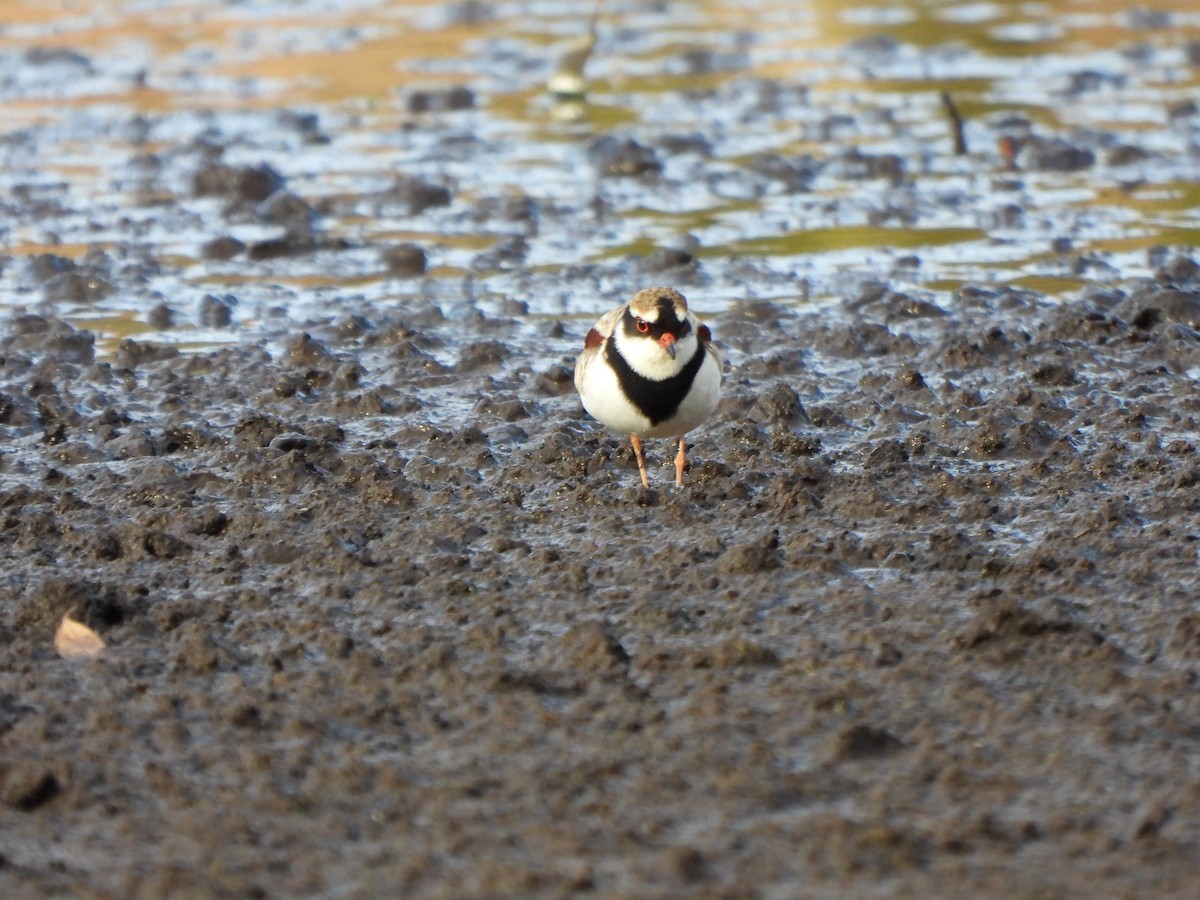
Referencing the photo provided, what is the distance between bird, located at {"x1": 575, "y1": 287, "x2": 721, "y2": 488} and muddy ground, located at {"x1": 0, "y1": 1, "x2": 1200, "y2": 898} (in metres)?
0.31

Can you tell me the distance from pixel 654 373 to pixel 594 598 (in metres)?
1.24

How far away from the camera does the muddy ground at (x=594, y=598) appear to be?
4770mm

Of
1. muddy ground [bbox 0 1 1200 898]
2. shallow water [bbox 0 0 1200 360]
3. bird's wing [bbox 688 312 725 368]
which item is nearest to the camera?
muddy ground [bbox 0 1 1200 898]

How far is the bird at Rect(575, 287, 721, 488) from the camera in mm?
7328

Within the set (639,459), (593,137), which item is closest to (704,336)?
(639,459)

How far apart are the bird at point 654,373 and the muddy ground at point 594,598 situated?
312 millimetres

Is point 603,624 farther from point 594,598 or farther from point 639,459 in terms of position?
point 639,459

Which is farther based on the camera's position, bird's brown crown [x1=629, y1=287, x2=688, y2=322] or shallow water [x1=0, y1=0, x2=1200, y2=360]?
→ shallow water [x1=0, y1=0, x2=1200, y2=360]

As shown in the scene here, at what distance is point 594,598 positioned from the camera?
6.41 meters

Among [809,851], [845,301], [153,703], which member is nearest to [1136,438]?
[845,301]

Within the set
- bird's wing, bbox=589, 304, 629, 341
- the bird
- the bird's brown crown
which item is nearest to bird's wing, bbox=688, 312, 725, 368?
the bird

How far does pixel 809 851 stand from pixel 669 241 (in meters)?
7.60

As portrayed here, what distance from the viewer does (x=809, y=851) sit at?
4648 millimetres

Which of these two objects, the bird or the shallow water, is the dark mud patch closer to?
the bird
